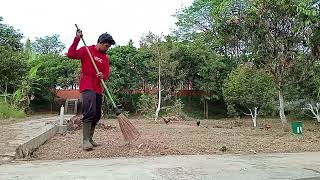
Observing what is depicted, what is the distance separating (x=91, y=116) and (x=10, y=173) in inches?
79.5

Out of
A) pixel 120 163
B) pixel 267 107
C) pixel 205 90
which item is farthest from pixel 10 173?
pixel 205 90

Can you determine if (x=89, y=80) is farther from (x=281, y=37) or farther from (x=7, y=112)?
(x=7, y=112)

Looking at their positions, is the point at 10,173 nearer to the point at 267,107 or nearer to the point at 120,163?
the point at 120,163

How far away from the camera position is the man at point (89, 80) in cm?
593

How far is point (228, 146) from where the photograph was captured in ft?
23.0

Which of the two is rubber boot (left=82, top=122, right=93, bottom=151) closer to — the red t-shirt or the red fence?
the red t-shirt

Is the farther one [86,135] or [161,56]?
[161,56]

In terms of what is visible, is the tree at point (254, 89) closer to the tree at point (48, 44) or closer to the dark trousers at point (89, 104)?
the dark trousers at point (89, 104)

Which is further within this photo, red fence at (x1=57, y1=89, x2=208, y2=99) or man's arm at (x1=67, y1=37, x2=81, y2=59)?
red fence at (x1=57, y1=89, x2=208, y2=99)

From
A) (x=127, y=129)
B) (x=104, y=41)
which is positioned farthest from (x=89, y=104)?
(x=104, y=41)

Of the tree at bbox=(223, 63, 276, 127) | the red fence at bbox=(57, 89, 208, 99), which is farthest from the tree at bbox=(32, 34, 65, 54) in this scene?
the tree at bbox=(223, 63, 276, 127)

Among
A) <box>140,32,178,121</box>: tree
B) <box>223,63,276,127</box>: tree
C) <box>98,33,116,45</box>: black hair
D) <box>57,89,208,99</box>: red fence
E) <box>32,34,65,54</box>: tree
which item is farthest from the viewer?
<box>32,34,65,54</box>: tree

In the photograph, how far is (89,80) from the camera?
19.6ft

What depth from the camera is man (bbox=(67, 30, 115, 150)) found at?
19.5 ft
